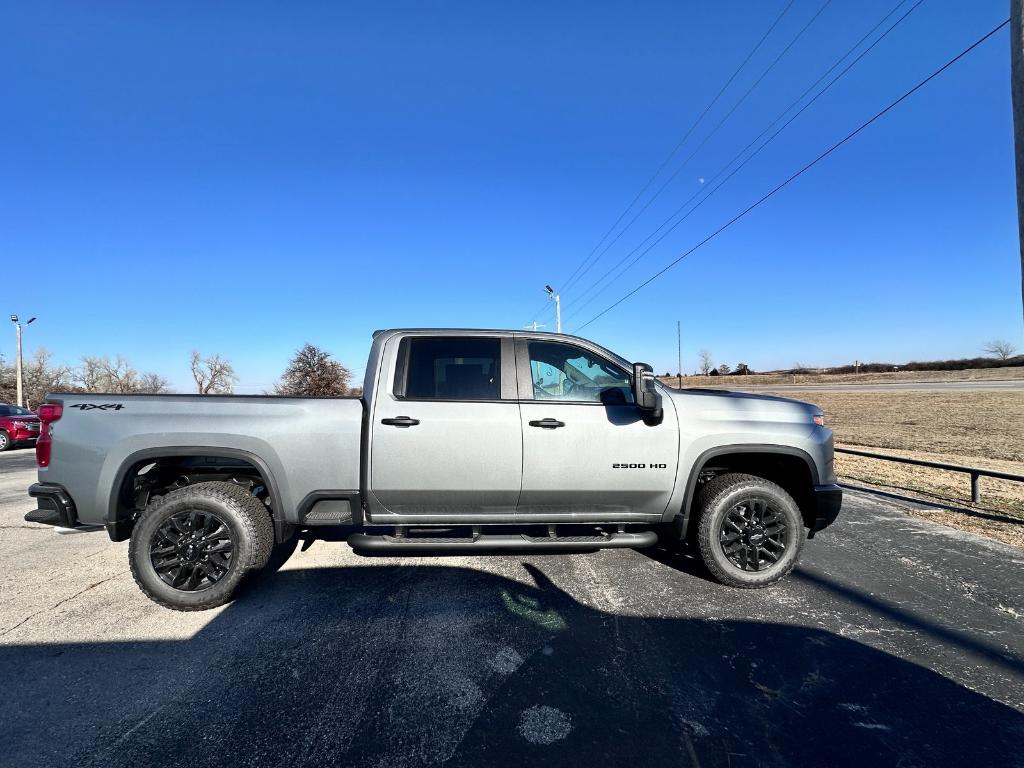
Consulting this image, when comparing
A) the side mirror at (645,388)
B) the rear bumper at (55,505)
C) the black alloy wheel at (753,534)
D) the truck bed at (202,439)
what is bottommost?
the black alloy wheel at (753,534)

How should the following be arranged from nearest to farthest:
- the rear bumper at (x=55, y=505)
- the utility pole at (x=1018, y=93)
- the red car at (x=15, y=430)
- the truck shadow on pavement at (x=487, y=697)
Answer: the truck shadow on pavement at (x=487, y=697)
the rear bumper at (x=55, y=505)
the utility pole at (x=1018, y=93)
the red car at (x=15, y=430)

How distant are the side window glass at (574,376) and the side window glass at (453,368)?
1.07ft

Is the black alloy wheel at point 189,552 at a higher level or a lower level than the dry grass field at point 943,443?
higher

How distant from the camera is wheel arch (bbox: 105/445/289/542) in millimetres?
3230

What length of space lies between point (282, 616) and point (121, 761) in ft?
4.05

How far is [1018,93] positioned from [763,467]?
13.7 feet

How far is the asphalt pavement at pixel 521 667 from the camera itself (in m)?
2.06

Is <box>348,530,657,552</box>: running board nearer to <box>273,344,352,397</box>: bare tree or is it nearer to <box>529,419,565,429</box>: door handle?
<box>529,419,565,429</box>: door handle

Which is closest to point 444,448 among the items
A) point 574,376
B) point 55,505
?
point 574,376

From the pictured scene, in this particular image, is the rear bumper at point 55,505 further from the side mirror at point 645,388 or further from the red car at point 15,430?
the red car at point 15,430

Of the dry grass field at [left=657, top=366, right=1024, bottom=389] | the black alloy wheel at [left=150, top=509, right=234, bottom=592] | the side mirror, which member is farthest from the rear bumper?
the dry grass field at [left=657, top=366, right=1024, bottom=389]

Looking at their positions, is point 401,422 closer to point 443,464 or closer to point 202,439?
point 443,464

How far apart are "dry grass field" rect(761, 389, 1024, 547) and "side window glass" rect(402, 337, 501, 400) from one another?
5.49 m

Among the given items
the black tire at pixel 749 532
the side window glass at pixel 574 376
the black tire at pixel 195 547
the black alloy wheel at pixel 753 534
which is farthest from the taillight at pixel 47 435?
the black alloy wheel at pixel 753 534
